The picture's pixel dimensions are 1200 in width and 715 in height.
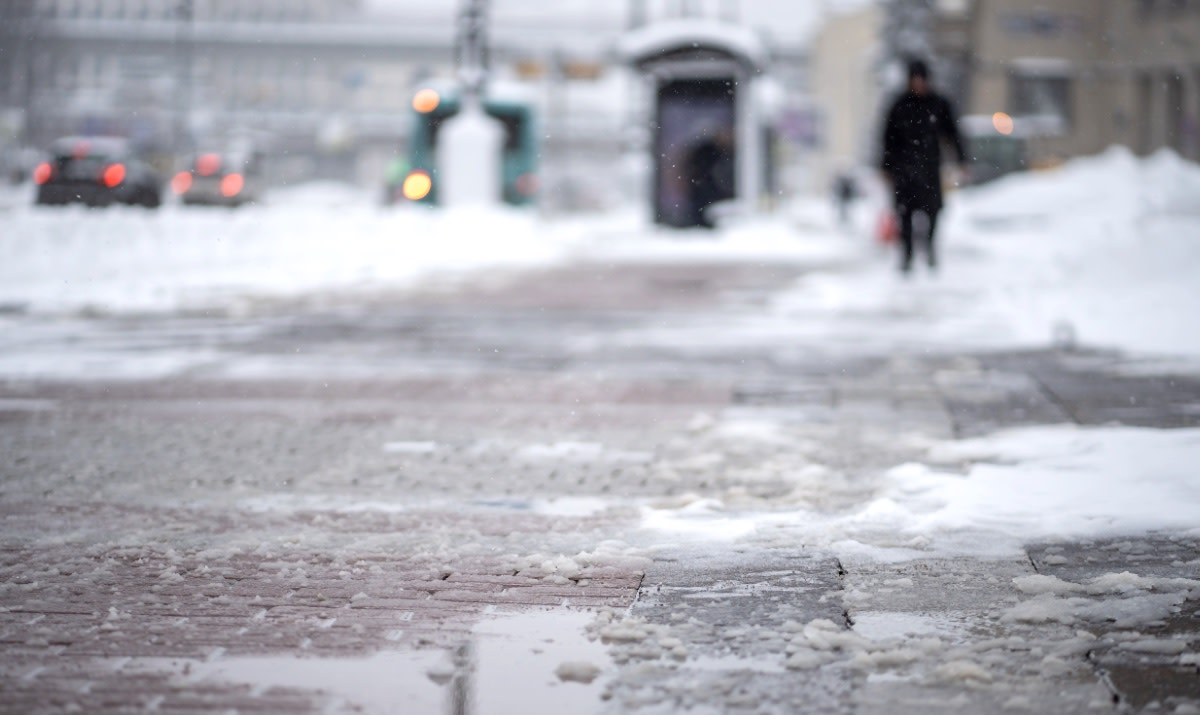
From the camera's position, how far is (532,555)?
4117 millimetres

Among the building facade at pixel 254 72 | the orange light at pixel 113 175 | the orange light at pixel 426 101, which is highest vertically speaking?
the building facade at pixel 254 72

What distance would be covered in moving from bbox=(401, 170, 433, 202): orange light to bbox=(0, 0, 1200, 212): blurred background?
3858 millimetres

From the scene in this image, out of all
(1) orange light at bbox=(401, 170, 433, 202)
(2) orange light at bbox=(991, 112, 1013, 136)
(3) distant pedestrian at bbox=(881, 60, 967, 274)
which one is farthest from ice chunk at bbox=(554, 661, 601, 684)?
(2) orange light at bbox=(991, 112, 1013, 136)

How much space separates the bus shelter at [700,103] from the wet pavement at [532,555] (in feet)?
62.4

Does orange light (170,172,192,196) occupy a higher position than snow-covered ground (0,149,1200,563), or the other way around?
orange light (170,172,192,196)

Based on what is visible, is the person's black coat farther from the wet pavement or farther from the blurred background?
the blurred background

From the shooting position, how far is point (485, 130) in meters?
27.7

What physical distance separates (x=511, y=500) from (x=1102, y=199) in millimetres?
17887

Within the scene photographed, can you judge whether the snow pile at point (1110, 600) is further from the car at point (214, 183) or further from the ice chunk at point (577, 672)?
the car at point (214, 183)

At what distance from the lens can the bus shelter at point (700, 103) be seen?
27000mm

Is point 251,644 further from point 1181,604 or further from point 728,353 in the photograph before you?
point 728,353

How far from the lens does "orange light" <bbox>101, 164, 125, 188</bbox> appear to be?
2897 cm

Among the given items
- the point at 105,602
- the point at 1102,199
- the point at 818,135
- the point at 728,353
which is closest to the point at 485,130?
the point at 1102,199

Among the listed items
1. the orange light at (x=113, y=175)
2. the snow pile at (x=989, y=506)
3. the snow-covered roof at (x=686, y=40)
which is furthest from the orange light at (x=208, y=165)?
the snow pile at (x=989, y=506)
